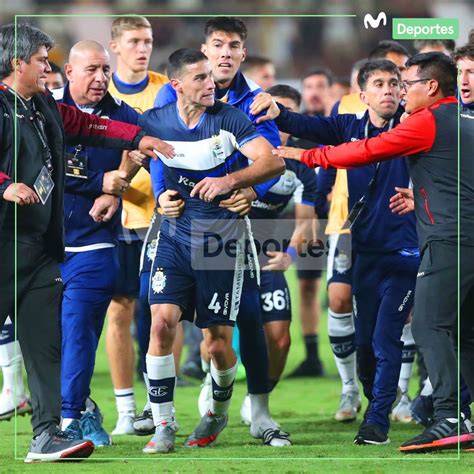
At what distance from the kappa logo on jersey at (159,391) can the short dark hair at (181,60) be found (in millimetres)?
1667

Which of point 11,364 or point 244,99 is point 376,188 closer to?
point 244,99

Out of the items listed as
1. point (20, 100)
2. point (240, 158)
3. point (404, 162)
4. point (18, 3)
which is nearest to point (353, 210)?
point (404, 162)

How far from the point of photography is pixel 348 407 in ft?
27.0

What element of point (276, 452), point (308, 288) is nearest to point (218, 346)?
point (276, 452)

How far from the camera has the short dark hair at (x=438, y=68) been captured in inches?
256

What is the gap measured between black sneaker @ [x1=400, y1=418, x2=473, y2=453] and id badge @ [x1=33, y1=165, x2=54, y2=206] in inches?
87.3

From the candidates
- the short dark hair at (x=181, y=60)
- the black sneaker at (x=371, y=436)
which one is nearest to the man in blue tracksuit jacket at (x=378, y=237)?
the black sneaker at (x=371, y=436)

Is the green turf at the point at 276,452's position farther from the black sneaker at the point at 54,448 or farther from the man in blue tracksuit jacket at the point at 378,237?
the man in blue tracksuit jacket at the point at 378,237

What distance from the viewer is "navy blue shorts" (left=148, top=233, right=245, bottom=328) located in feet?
22.3

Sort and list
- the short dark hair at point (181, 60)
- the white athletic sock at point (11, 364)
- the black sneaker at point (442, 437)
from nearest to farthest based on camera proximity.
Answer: the black sneaker at point (442, 437) < the short dark hair at point (181, 60) < the white athletic sock at point (11, 364)

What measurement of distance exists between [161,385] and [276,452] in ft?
2.32

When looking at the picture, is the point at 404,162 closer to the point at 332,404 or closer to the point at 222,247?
the point at 222,247

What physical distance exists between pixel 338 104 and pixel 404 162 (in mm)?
1713

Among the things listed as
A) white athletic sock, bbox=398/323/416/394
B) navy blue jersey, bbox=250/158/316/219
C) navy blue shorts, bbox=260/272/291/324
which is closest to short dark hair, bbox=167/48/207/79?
navy blue jersey, bbox=250/158/316/219
